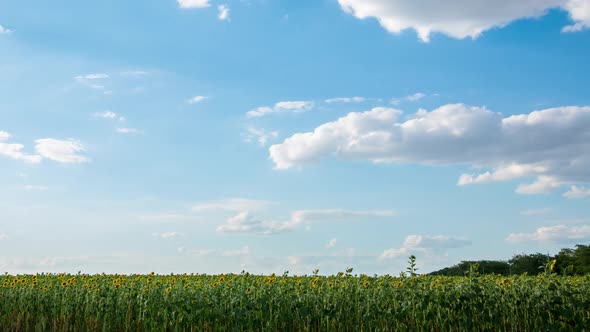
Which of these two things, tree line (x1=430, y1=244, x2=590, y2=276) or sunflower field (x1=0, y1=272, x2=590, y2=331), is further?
tree line (x1=430, y1=244, x2=590, y2=276)

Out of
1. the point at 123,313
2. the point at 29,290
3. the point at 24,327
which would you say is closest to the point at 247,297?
the point at 123,313

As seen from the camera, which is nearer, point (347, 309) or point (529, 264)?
point (347, 309)

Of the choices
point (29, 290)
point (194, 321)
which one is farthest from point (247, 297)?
point (29, 290)

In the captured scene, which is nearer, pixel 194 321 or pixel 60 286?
pixel 194 321

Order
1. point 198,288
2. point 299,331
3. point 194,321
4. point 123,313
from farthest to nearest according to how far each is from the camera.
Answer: point 198,288, point 123,313, point 194,321, point 299,331

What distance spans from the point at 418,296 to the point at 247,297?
3204mm

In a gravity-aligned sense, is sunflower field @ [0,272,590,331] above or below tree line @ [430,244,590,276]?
below

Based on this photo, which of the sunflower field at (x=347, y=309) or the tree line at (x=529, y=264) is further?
the tree line at (x=529, y=264)

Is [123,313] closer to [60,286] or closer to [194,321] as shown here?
[194,321]

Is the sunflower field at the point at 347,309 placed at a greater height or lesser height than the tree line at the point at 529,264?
lesser

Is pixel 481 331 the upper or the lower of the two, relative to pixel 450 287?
lower

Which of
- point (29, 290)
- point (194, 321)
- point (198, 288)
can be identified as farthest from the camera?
point (29, 290)

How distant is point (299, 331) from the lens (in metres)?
10.1

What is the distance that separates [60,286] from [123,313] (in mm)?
3243
